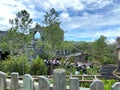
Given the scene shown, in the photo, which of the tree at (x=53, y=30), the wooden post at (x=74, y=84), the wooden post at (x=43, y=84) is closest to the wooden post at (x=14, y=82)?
the wooden post at (x=43, y=84)

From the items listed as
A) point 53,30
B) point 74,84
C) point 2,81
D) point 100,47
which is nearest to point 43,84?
point 74,84

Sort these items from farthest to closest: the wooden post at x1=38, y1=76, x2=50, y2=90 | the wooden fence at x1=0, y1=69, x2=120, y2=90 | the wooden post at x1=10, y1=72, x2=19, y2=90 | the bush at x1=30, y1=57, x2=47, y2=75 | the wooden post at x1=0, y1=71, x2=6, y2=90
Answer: the bush at x1=30, y1=57, x2=47, y2=75
the wooden post at x1=0, y1=71, x2=6, y2=90
the wooden post at x1=10, y1=72, x2=19, y2=90
the wooden post at x1=38, y1=76, x2=50, y2=90
the wooden fence at x1=0, y1=69, x2=120, y2=90

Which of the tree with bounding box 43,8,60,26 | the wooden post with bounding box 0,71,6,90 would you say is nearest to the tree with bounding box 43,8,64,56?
the tree with bounding box 43,8,60,26

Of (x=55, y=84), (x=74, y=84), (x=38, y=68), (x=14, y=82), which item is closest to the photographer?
(x=74, y=84)

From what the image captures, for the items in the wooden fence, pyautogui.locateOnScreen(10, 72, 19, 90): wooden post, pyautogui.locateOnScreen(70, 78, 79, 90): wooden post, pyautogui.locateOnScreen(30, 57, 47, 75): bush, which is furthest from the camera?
pyautogui.locateOnScreen(30, 57, 47, 75): bush

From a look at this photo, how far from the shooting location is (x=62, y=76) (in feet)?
7.82

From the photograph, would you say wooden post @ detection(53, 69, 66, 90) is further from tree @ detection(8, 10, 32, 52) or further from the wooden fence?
tree @ detection(8, 10, 32, 52)

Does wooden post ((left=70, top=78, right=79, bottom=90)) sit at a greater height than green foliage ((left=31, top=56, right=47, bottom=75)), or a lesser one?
greater

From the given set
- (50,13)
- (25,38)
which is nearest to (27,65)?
(25,38)

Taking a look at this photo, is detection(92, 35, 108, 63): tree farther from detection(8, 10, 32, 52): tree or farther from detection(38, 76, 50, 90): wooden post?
detection(38, 76, 50, 90): wooden post

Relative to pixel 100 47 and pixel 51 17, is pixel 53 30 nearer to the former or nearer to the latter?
pixel 51 17

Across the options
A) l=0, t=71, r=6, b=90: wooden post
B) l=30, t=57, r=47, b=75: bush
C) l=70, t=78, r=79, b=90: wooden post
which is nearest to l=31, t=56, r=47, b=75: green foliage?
l=30, t=57, r=47, b=75: bush

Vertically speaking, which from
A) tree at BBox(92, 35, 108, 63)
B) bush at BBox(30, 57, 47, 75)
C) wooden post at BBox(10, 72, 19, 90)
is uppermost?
tree at BBox(92, 35, 108, 63)

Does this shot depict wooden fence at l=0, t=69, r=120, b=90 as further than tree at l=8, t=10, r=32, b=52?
No
